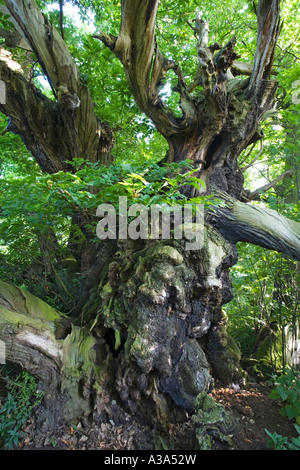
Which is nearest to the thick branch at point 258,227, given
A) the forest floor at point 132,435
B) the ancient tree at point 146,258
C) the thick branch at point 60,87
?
the ancient tree at point 146,258

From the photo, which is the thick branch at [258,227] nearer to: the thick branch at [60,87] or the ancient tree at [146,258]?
the ancient tree at [146,258]

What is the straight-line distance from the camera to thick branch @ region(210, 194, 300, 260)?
2.61m

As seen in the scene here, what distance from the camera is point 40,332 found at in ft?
6.87

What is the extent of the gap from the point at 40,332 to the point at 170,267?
122 cm

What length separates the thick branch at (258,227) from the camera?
103 inches

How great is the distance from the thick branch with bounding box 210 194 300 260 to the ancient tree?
0.01 meters

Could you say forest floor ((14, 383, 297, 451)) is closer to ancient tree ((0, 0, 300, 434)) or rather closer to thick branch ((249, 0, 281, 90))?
ancient tree ((0, 0, 300, 434))

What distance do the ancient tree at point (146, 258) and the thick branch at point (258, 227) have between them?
0.01 meters

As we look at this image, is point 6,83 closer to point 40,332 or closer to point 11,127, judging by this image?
point 11,127

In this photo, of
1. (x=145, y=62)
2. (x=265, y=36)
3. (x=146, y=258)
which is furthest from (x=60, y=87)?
(x=265, y=36)

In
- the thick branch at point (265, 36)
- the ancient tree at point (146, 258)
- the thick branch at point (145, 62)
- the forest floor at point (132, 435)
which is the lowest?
the forest floor at point (132, 435)

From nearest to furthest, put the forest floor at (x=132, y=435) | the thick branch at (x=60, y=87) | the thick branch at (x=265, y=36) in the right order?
1. the forest floor at (x=132, y=435)
2. the thick branch at (x=265, y=36)
3. the thick branch at (x=60, y=87)

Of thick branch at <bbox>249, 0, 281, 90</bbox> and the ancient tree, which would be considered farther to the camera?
thick branch at <bbox>249, 0, 281, 90</bbox>

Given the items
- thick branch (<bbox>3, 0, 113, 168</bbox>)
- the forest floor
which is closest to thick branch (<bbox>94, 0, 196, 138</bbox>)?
thick branch (<bbox>3, 0, 113, 168</bbox>)
